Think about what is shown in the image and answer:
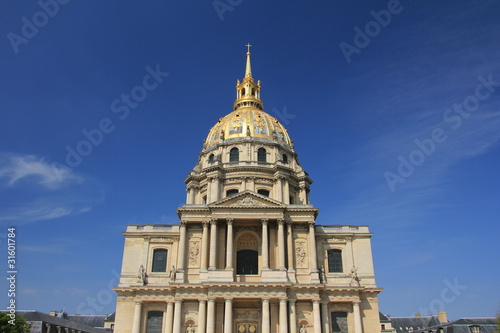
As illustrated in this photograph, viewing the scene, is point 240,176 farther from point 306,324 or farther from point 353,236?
point 306,324

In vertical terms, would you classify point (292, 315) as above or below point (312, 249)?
below

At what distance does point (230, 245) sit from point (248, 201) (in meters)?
4.59

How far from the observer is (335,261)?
4062 cm

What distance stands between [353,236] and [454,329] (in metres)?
16.1

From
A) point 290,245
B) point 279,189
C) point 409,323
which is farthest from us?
point 409,323

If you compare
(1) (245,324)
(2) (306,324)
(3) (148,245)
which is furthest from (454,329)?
(3) (148,245)

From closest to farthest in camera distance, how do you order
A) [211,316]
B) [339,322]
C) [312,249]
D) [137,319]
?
1. [211,316]
2. [137,319]
3. [339,322]
4. [312,249]

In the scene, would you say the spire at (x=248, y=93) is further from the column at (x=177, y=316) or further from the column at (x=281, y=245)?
the column at (x=177, y=316)

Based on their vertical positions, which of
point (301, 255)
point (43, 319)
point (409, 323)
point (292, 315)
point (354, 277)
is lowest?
point (292, 315)

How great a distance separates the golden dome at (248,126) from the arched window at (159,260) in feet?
59.1

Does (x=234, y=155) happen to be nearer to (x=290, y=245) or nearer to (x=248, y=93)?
(x=248, y=93)

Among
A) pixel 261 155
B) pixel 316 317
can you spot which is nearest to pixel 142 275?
pixel 316 317

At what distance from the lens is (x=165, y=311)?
37.8 meters

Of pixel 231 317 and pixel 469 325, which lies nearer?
pixel 231 317
